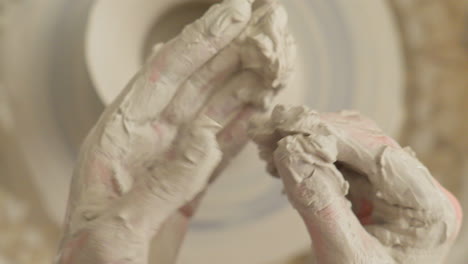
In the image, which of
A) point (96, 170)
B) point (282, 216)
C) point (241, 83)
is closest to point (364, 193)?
point (241, 83)

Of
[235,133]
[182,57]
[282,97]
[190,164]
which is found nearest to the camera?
[190,164]

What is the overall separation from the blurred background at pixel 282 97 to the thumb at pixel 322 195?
0.62 meters

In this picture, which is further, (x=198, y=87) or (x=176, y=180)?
(x=198, y=87)

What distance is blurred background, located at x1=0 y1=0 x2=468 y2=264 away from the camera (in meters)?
1.37

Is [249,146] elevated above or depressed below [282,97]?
below

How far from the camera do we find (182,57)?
0.77 m

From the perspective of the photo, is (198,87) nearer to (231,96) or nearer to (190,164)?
(231,96)

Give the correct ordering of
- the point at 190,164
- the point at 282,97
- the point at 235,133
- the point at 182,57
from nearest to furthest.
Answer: the point at 190,164 → the point at 182,57 → the point at 235,133 → the point at 282,97

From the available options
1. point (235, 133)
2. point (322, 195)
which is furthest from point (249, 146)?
point (322, 195)

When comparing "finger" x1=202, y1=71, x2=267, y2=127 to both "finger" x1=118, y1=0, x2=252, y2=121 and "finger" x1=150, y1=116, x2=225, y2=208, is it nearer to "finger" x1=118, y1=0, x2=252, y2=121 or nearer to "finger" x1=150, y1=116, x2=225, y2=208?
"finger" x1=118, y1=0, x2=252, y2=121

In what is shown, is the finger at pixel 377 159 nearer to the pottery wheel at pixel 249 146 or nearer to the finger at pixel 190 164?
the finger at pixel 190 164

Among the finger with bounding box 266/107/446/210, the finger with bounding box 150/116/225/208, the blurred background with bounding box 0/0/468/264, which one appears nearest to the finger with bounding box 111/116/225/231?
the finger with bounding box 150/116/225/208

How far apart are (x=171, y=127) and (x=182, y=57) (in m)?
0.13

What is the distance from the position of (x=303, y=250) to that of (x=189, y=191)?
871 millimetres
